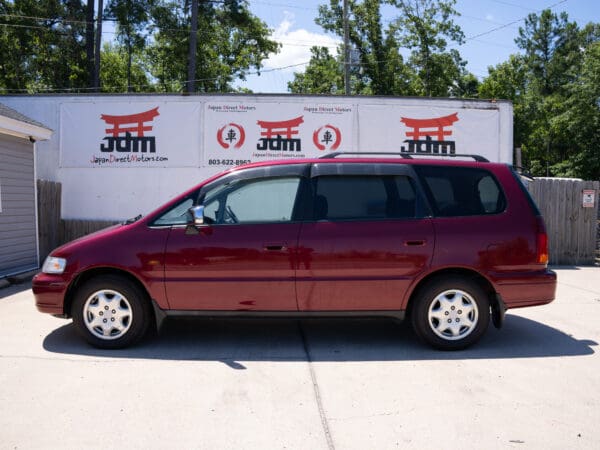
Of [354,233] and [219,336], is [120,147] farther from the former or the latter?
[354,233]

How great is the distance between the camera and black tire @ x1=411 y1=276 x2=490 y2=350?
5000 millimetres

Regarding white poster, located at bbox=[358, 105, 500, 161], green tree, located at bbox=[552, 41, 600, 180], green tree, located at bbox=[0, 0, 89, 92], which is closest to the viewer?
white poster, located at bbox=[358, 105, 500, 161]

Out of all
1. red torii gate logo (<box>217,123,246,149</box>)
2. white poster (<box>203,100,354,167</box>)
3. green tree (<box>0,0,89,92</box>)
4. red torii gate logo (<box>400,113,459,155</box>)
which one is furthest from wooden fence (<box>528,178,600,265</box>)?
green tree (<box>0,0,89,92</box>)

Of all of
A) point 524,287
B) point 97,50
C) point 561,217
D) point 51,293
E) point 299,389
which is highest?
point 97,50

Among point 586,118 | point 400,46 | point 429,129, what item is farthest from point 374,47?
point 429,129

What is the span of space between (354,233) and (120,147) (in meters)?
8.17

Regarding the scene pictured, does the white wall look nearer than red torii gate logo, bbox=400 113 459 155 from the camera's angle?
Yes

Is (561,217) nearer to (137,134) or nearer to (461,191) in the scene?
(461,191)

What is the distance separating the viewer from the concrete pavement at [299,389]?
3346 millimetres

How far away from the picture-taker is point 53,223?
11609 millimetres

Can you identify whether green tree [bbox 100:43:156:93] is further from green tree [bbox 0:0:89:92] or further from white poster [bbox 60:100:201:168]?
white poster [bbox 60:100:201:168]

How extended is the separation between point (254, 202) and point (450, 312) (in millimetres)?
2193

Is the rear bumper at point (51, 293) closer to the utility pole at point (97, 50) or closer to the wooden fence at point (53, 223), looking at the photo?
the wooden fence at point (53, 223)

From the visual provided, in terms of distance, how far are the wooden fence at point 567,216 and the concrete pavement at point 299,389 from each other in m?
5.78
